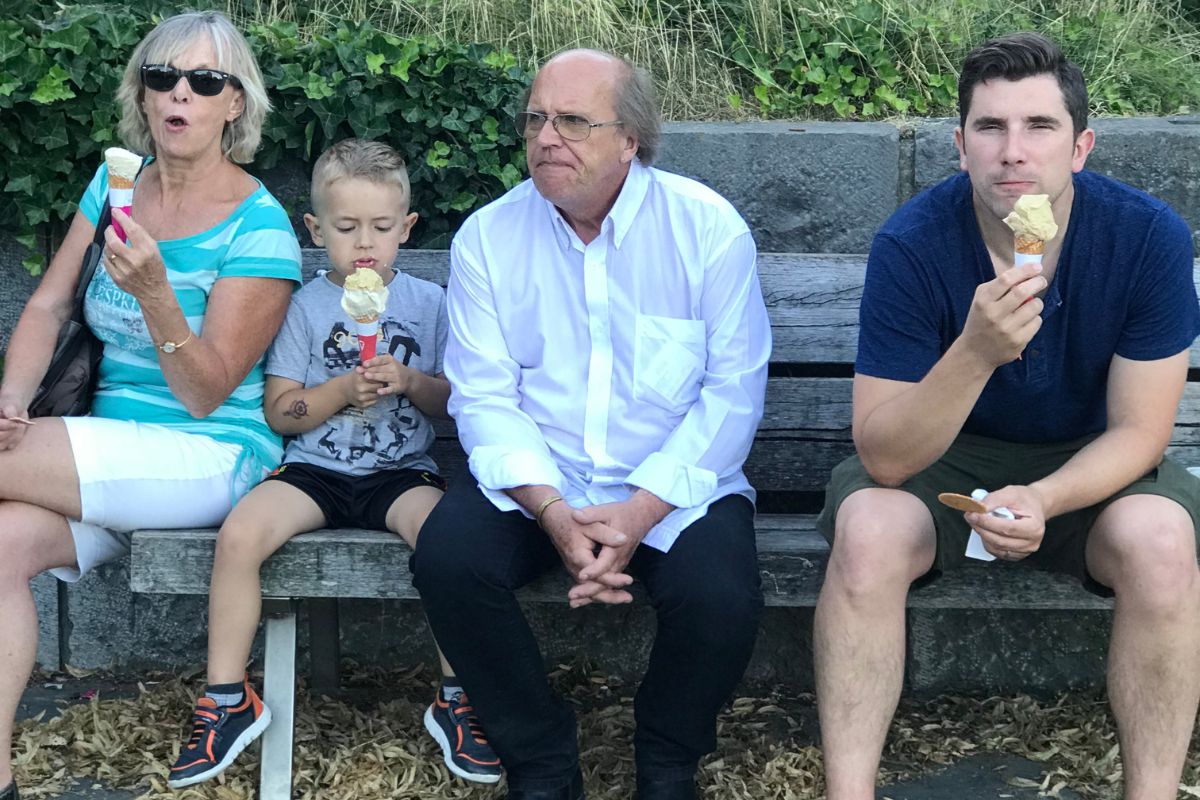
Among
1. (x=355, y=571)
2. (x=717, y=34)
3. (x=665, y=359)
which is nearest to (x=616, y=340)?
(x=665, y=359)

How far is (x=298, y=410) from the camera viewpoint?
144 inches

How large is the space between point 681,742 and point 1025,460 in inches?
38.2

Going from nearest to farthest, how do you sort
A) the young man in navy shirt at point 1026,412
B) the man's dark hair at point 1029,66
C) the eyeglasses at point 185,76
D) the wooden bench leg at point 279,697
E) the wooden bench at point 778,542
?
the young man in navy shirt at point 1026,412, the man's dark hair at point 1029,66, the wooden bench at point 778,542, the wooden bench leg at point 279,697, the eyeglasses at point 185,76

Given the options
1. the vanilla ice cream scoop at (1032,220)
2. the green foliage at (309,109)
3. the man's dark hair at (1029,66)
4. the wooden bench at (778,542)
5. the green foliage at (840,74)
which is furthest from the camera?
the green foliage at (840,74)

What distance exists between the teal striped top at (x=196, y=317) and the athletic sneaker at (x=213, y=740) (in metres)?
0.54

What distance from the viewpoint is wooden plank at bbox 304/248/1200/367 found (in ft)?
13.0

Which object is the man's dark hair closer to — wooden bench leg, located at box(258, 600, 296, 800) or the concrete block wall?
the concrete block wall

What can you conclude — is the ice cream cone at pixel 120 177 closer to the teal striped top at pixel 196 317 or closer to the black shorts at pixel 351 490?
the teal striped top at pixel 196 317

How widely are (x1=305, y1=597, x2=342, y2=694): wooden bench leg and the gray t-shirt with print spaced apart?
1.58 ft

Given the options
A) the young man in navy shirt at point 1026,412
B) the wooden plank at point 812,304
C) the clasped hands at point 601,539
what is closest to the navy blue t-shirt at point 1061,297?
the young man in navy shirt at point 1026,412

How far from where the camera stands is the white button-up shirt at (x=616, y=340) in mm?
3447

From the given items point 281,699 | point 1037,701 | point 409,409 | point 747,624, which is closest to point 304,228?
point 409,409

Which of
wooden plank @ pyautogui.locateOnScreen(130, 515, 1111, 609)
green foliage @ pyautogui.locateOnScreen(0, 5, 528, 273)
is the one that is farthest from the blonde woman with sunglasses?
green foliage @ pyautogui.locateOnScreen(0, 5, 528, 273)

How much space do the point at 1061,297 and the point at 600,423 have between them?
1.03 m
